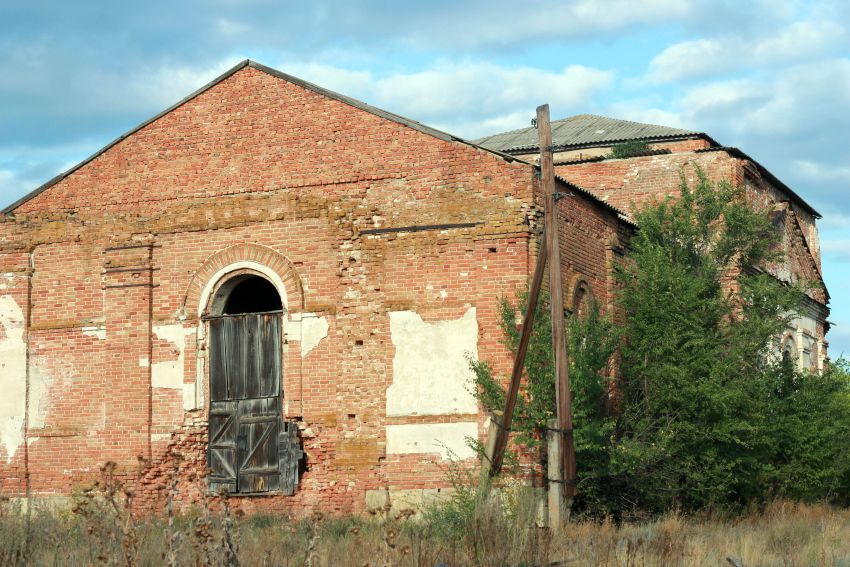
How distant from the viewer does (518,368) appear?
15234mm

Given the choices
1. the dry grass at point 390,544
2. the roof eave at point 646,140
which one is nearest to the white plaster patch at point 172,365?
the dry grass at point 390,544

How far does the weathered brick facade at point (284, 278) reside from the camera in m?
17.4

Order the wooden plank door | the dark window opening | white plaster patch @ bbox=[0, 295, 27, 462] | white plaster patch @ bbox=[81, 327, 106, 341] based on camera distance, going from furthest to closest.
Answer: white plaster patch @ bbox=[0, 295, 27, 462] < the dark window opening < white plaster patch @ bbox=[81, 327, 106, 341] < the wooden plank door

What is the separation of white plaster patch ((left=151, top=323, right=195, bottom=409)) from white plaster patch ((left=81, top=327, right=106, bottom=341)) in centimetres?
100

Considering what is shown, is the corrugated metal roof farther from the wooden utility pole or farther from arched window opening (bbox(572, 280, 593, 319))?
the wooden utility pole

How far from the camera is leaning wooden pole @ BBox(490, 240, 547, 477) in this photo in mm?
14984

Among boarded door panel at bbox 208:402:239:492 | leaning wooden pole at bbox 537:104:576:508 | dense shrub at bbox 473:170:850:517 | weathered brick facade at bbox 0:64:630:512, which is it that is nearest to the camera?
leaning wooden pole at bbox 537:104:576:508

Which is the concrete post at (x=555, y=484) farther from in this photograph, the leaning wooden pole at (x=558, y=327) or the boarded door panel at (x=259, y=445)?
the boarded door panel at (x=259, y=445)

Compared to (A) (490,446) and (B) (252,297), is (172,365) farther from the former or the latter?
(A) (490,446)

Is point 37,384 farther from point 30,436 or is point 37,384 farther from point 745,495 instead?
point 745,495

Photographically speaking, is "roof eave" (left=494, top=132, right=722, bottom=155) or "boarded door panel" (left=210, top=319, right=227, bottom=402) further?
"roof eave" (left=494, top=132, right=722, bottom=155)

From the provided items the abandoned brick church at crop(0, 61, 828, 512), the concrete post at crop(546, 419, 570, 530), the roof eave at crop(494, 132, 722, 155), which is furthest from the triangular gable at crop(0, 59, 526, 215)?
the roof eave at crop(494, 132, 722, 155)

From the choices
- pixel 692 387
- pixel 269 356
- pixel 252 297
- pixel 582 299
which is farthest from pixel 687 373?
pixel 252 297

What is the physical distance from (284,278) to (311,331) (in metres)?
0.99
